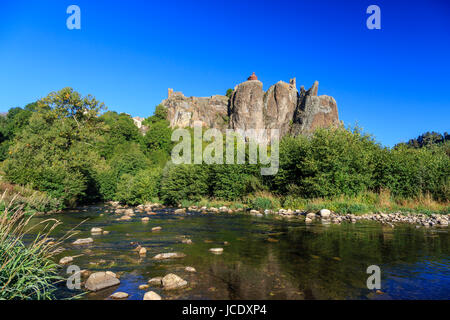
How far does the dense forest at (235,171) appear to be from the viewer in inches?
877

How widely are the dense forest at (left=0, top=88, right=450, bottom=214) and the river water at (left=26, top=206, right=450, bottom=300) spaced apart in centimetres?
876

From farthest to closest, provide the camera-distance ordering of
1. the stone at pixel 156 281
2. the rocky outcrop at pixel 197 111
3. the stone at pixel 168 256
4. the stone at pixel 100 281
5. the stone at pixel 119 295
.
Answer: the rocky outcrop at pixel 197 111 < the stone at pixel 168 256 < the stone at pixel 156 281 < the stone at pixel 100 281 < the stone at pixel 119 295

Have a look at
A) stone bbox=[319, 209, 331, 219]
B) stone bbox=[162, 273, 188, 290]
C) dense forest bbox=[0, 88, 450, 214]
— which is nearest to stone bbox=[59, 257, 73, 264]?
stone bbox=[162, 273, 188, 290]

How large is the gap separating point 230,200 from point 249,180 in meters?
3.38

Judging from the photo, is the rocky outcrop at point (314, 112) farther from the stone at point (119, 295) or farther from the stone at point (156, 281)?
the stone at point (119, 295)

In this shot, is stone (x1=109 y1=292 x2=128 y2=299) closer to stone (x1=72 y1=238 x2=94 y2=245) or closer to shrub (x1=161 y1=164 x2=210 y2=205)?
stone (x1=72 y1=238 x2=94 y2=245)

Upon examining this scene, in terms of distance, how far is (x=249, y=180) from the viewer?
30.6m

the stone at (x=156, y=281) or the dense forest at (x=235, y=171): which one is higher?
the dense forest at (x=235, y=171)

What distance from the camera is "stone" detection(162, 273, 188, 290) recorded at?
6.30 m

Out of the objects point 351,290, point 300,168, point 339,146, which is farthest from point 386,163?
point 351,290

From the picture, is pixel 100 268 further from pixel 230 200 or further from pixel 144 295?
pixel 230 200

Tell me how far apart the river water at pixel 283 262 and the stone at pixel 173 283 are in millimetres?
220

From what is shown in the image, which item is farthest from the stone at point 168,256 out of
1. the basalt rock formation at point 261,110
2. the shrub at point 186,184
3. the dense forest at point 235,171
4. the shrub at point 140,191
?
the basalt rock formation at point 261,110

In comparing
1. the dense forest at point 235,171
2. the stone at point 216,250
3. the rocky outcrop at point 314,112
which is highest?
the rocky outcrop at point 314,112
